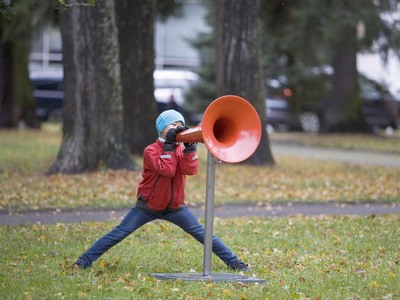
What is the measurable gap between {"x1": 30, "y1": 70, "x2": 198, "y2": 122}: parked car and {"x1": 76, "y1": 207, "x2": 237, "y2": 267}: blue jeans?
2804cm

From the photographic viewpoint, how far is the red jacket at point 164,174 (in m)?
8.09

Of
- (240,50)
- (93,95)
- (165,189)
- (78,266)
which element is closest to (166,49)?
(240,50)

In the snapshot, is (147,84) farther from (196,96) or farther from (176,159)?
(196,96)

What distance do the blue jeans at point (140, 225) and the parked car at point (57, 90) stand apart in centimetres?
2804

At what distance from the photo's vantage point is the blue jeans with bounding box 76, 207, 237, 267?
855 cm

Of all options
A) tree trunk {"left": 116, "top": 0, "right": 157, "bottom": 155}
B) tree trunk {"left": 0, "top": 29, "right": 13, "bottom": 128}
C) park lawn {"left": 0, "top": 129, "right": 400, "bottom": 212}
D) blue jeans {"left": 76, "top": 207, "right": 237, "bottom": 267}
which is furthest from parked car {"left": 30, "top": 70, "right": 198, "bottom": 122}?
blue jeans {"left": 76, "top": 207, "right": 237, "bottom": 267}

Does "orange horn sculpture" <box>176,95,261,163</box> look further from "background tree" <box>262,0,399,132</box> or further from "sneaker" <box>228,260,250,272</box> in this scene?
"background tree" <box>262,0,399,132</box>

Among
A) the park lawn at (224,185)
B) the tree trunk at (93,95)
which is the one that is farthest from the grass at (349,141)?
the tree trunk at (93,95)

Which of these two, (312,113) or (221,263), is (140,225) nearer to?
(221,263)

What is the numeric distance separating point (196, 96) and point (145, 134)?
15.3 m

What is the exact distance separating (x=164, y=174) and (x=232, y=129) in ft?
2.17

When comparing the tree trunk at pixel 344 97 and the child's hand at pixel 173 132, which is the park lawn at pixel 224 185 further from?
the tree trunk at pixel 344 97

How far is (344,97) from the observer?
32.0 m

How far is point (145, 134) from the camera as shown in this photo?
19969 mm
